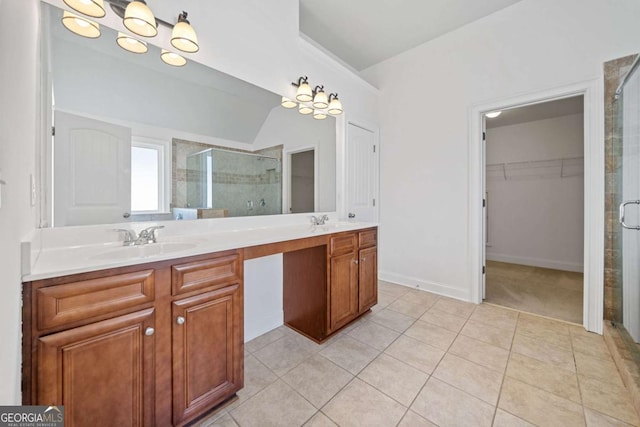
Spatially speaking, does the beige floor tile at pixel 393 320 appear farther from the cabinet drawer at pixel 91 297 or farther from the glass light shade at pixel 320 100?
the glass light shade at pixel 320 100

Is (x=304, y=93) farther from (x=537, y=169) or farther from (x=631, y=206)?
(x=537, y=169)

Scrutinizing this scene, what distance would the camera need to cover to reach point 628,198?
5.92 ft

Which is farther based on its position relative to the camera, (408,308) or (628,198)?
(408,308)

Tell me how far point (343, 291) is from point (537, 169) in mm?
4283

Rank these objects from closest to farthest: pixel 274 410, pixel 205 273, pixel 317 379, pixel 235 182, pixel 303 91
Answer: pixel 205 273 < pixel 274 410 < pixel 317 379 < pixel 235 182 < pixel 303 91

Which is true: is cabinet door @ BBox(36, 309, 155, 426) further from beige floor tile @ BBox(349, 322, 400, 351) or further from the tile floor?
beige floor tile @ BBox(349, 322, 400, 351)

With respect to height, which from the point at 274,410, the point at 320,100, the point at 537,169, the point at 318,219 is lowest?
the point at 274,410

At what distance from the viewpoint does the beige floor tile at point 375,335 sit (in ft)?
6.25

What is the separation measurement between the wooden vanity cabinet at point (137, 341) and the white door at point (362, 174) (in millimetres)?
1928

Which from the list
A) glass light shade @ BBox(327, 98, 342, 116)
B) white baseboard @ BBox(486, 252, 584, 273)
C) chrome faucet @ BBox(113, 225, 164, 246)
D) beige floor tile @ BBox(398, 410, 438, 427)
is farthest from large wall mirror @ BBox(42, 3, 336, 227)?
white baseboard @ BBox(486, 252, 584, 273)

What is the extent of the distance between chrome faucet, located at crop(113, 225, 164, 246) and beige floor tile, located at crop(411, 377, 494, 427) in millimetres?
1680

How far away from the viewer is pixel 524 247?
4270mm

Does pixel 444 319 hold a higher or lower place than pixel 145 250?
lower

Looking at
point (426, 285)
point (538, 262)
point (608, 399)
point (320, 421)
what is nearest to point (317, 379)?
point (320, 421)
